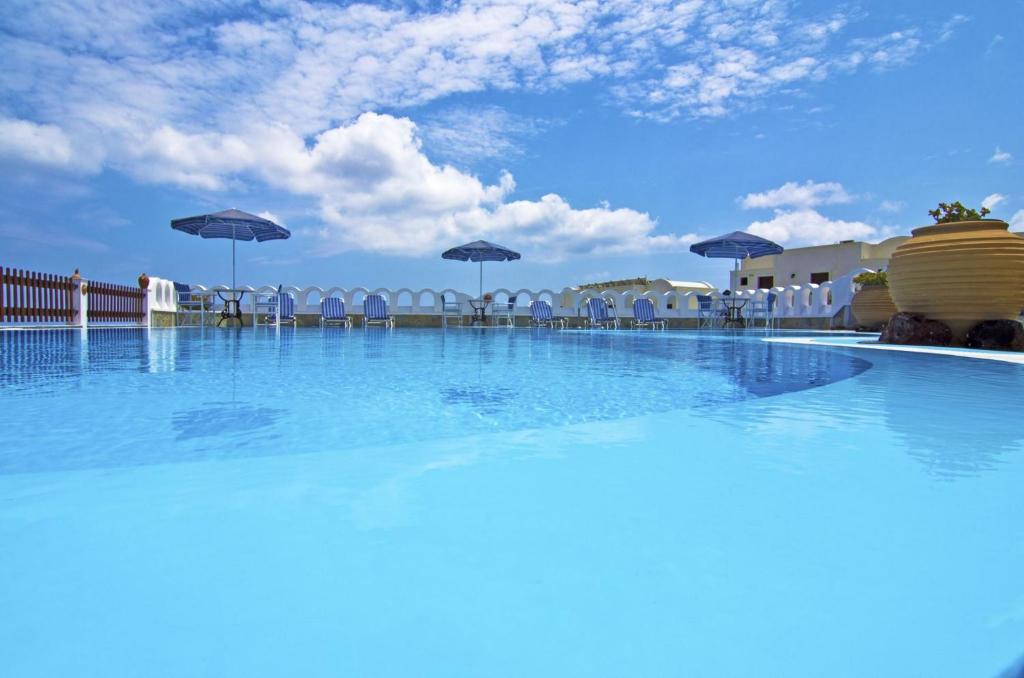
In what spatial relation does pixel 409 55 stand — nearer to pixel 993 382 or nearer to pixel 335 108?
pixel 335 108

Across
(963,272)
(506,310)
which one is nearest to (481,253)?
(506,310)

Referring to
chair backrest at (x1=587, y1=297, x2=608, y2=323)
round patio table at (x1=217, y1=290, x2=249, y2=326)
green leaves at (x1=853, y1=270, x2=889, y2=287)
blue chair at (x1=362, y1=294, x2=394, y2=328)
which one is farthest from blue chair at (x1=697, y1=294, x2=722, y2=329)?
round patio table at (x1=217, y1=290, x2=249, y2=326)

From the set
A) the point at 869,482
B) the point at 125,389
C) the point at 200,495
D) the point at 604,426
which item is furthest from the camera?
the point at 125,389

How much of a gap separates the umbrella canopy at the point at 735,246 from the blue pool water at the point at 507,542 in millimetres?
15047

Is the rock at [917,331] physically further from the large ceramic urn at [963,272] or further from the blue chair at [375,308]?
the blue chair at [375,308]

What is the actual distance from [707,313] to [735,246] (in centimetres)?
393

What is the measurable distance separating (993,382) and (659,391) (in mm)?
2829

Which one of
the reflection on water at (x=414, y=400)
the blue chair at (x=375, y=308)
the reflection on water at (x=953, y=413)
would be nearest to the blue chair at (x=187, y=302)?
the blue chair at (x=375, y=308)

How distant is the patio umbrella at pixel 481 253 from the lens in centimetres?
1830

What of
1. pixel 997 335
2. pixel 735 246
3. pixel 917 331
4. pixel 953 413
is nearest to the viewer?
pixel 953 413

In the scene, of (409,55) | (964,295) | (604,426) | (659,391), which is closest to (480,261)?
(409,55)

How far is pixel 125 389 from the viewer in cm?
383

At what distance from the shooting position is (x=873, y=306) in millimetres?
15414

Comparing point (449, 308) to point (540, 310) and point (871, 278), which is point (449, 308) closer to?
point (540, 310)
